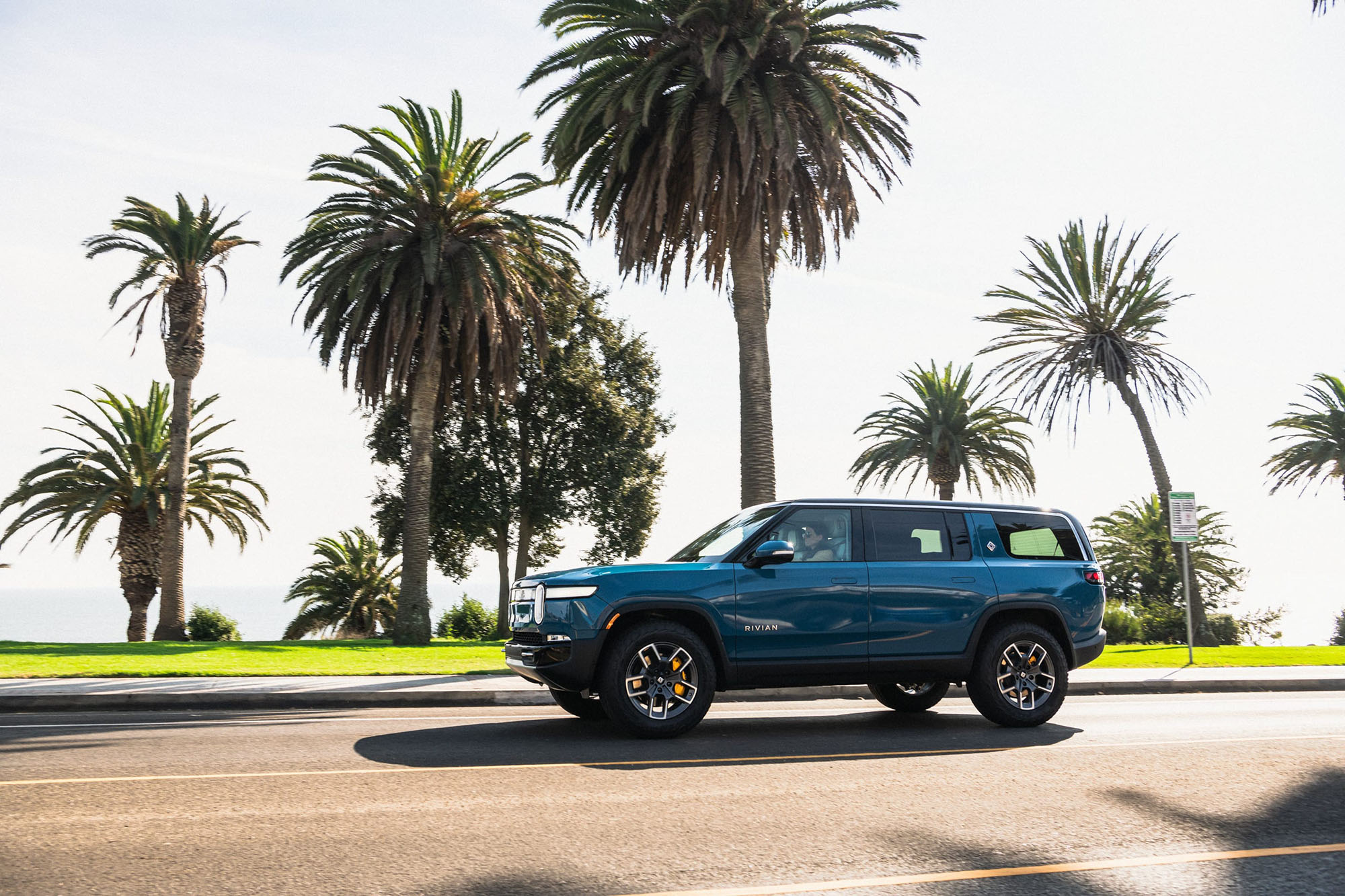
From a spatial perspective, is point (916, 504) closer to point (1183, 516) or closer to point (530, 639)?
point (530, 639)

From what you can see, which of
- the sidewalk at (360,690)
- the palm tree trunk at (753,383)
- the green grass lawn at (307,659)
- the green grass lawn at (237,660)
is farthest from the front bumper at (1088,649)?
the palm tree trunk at (753,383)

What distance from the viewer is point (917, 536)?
1008 cm

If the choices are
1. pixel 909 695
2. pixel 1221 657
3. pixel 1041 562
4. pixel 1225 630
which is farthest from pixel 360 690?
pixel 1225 630

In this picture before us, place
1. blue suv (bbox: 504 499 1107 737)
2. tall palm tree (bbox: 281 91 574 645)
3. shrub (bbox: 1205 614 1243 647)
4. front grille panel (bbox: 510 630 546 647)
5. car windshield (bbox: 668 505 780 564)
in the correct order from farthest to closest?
1. shrub (bbox: 1205 614 1243 647)
2. tall palm tree (bbox: 281 91 574 645)
3. car windshield (bbox: 668 505 780 564)
4. front grille panel (bbox: 510 630 546 647)
5. blue suv (bbox: 504 499 1107 737)

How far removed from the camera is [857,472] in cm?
4672

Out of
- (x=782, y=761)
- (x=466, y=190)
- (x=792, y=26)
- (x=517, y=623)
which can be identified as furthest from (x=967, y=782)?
(x=466, y=190)

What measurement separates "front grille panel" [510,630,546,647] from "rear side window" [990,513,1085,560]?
15.0ft

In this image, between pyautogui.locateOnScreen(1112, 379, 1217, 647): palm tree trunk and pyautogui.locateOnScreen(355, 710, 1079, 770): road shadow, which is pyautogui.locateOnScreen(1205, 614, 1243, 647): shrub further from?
pyautogui.locateOnScreen(355, 710, 1079, 770): road shadow

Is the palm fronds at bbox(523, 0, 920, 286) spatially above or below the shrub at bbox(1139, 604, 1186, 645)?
above

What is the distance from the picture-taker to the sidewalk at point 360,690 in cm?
1176

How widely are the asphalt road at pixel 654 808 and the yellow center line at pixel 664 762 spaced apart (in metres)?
0.03

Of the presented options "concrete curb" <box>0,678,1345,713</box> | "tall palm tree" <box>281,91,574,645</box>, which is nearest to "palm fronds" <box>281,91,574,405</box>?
"tall palm tree" <box>281,91,574,645</box>

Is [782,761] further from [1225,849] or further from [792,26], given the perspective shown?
[792,26]

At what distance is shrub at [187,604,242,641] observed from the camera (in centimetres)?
3309
